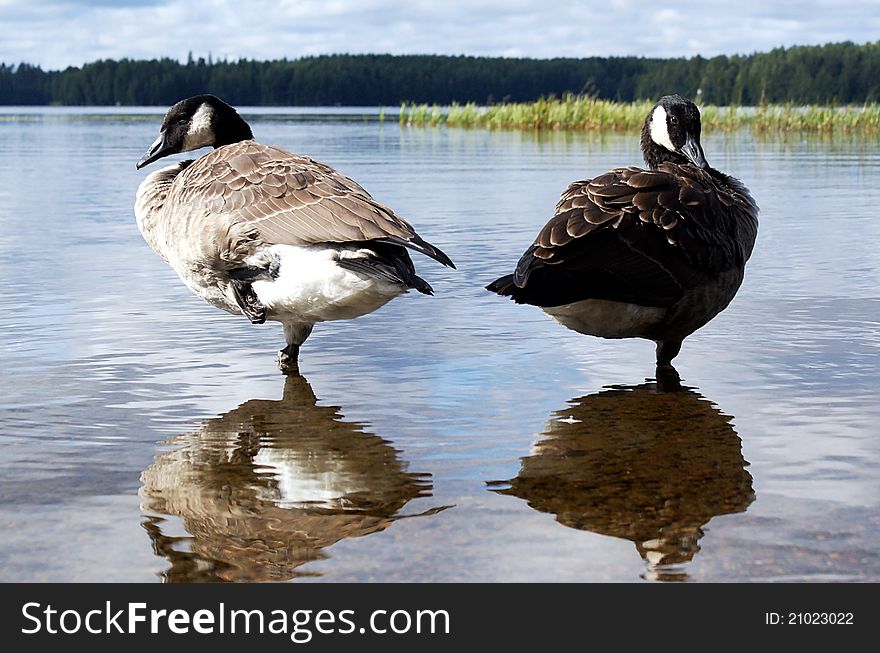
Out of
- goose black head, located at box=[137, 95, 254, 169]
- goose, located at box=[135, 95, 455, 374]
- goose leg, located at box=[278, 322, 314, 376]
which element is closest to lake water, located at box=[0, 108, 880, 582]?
goose leg, located at box=[278, 322, 314, 376]

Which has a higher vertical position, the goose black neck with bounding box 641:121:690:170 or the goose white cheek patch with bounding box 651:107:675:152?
the goose white cheek patch with bounding box 651:107:675:152

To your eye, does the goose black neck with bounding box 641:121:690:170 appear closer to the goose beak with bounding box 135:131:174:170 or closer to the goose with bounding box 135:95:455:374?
the goose with bounding box 135:95:455:374

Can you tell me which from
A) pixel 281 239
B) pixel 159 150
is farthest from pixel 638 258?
pixel 159 150

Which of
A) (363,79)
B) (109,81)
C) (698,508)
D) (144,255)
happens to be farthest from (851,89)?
(698,508)

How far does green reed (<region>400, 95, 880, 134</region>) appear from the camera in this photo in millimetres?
40781

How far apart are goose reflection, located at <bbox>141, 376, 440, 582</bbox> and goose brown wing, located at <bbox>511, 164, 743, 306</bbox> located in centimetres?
133

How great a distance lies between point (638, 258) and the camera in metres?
6.34

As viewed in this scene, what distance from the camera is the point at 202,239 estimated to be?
6.71 m

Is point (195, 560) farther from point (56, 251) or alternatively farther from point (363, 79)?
point (363, 79)

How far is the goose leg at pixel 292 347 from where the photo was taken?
707 centimetres

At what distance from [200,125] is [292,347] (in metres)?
2.13

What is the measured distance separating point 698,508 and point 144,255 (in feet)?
29.4

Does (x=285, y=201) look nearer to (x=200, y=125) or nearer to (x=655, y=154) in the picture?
(x=200, y=125)

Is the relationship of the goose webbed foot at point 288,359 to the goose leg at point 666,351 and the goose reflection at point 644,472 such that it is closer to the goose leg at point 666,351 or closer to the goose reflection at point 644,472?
the goose reflection at point 644,472
